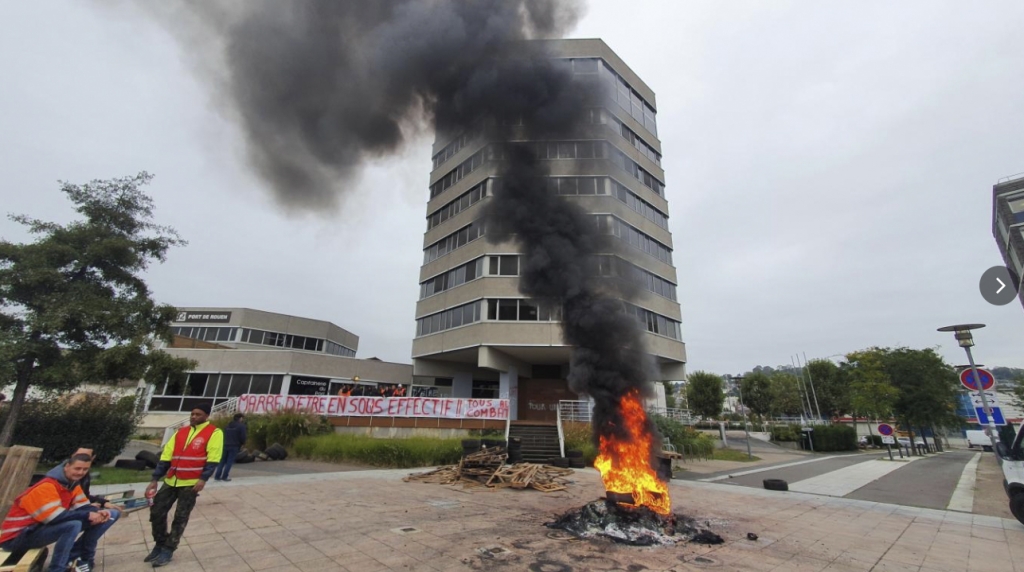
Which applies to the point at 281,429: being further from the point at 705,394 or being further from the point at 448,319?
the point at 705,394

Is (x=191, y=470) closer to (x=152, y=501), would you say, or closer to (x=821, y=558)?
(x=152, y=501)

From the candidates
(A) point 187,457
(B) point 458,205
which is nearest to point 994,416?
(A) point 187,457

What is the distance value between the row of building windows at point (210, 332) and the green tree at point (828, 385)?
71.9 m

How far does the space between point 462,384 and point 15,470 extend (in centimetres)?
2789


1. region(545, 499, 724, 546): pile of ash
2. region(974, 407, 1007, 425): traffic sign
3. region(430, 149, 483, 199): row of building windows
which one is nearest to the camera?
region(545, 499, 724, 546): pile of ash

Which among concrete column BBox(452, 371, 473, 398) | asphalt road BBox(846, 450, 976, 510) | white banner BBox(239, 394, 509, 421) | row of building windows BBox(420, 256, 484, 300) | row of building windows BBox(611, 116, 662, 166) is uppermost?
row of building windows BBox(611, 116, 662, 166)

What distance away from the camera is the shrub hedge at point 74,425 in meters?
12.2

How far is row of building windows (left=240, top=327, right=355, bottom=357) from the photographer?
42344mm

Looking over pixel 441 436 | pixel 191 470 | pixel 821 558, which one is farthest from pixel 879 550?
pixel 441 436

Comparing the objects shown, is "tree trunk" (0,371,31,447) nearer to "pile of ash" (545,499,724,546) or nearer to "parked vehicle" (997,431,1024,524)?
"pile of ash" (545,499,724,546)

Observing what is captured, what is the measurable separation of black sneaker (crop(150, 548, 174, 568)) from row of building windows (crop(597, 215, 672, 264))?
80.3ft

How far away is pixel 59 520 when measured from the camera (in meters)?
4.37

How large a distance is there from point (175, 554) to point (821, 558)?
9.56 metres

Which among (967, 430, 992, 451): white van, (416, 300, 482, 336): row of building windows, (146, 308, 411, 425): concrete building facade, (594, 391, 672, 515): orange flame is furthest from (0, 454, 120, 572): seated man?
(967, 430, 992, 451): white van
